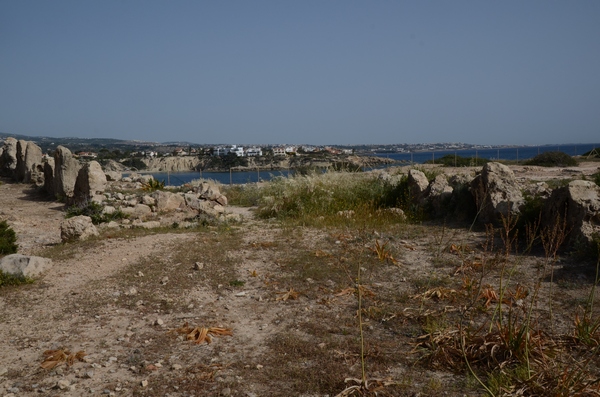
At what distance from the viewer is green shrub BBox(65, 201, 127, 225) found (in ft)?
40.3

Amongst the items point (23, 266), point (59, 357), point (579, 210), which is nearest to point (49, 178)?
point (23, 266)

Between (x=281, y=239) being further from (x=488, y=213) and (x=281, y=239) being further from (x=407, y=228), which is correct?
(x=488, y=213)

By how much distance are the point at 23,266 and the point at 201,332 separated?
3565 millimetres

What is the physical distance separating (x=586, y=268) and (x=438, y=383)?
4.36m

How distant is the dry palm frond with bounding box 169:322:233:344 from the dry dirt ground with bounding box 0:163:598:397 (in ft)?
0.20

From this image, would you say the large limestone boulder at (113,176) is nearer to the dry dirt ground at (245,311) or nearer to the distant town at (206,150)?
the dry dirt ground at (245,311)

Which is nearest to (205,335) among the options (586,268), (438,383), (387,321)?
(387,321)

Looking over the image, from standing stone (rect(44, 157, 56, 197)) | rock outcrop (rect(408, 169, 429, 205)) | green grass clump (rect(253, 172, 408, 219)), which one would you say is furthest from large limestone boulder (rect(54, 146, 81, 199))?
rock outcrop (rect(408, 169, 429, 205))

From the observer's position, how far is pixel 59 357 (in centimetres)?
461

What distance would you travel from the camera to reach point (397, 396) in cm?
384

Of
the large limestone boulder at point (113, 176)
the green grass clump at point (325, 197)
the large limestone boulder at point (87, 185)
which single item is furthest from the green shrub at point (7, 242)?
the large limestone boulder at point (113, 176)

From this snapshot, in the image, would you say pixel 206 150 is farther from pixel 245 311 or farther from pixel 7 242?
pixel 245 311

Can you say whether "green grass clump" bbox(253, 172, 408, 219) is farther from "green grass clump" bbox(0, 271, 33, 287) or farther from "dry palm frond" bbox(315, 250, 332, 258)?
"green grass clump" bbox(0, 271, 33, 287)

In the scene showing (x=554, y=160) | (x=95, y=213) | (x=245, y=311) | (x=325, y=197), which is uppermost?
(x=554, y=160)
